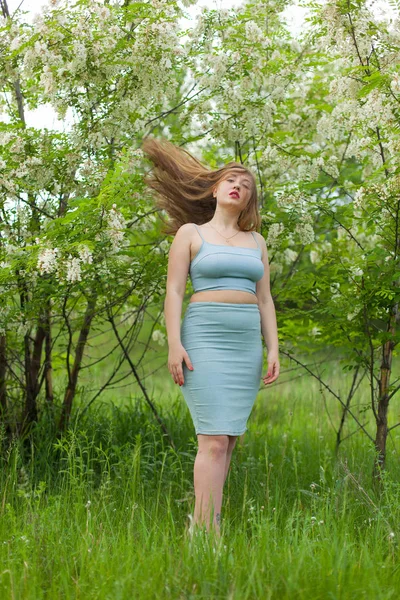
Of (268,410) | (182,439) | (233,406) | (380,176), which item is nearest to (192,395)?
(233,406)

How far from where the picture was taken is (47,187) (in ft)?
16.7

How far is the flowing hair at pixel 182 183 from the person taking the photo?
13.8 ft

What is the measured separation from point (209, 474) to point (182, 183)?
1.59 metres

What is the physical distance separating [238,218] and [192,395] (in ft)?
3.14

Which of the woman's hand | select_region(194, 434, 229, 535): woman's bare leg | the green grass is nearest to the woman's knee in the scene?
select_region(194, 434, 229, 535): woman's bare leg

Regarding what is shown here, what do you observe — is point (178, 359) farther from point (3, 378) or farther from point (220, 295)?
point (3, 378)

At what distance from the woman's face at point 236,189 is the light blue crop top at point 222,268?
25 cm

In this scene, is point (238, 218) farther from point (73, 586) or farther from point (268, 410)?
point (268, 410)

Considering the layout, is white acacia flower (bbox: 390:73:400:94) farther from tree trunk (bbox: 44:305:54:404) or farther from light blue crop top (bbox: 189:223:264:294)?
tree trunk (bbox: 44:305:54:404)

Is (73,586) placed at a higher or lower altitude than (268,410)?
lower

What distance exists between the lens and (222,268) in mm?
3750

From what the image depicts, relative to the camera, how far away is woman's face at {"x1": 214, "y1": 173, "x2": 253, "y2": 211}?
392 centimetres

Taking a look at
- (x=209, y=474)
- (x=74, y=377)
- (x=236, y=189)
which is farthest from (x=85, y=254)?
(x=74, y=377)

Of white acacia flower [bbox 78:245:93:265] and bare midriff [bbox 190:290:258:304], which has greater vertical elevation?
white acacia flower [bbox 78:245:93:265]
